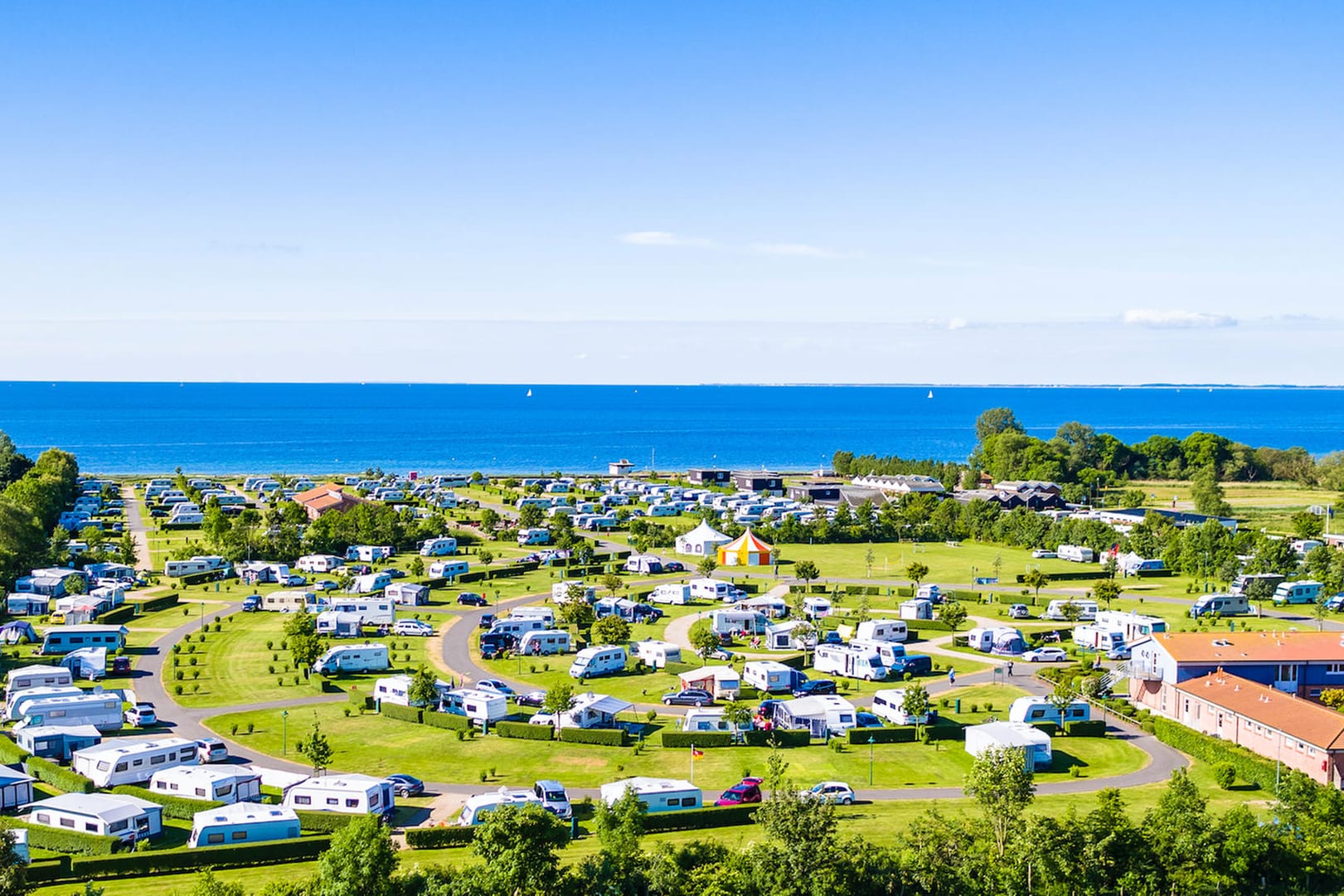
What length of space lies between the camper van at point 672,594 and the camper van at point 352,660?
18.0 m

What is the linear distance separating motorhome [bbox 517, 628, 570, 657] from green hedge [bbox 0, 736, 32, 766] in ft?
63.0

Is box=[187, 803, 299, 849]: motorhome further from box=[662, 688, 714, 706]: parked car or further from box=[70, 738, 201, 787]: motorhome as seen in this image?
box=[662, 688, 714, 706]: parked car

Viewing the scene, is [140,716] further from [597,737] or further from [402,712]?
[597,737]

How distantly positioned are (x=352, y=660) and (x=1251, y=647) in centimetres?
3476

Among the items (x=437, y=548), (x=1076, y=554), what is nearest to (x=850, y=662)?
(x=1076, y=554)

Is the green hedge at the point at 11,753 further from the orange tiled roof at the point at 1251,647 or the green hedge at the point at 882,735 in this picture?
the orange tiled roof at the point at 1251,647

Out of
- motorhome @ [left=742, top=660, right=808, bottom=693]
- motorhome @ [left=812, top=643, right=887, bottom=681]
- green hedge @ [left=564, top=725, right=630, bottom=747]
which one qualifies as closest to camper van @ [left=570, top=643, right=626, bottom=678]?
motorhome @ [left=742, top=660, right=808, bottom=693]

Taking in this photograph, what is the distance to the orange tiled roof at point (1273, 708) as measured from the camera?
3294 centimetres

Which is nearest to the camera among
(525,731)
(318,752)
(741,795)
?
(741,795)

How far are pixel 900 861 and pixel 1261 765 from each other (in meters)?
15.3

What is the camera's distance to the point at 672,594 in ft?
192

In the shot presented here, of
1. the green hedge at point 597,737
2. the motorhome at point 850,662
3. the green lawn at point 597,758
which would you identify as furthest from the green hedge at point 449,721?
the motorhome at point 850,662

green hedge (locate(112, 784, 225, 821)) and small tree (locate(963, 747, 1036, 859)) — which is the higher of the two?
small tree (locate(963, 747, 1036, 859))

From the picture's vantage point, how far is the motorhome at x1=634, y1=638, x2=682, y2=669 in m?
45.0
